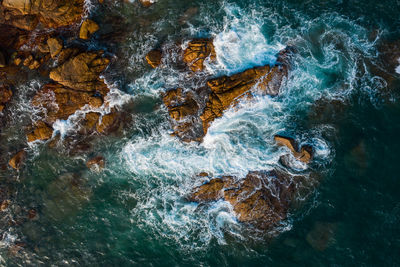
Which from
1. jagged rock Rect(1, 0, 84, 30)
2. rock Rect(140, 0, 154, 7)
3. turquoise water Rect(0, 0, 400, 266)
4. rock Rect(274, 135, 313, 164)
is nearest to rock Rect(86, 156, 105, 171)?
turquoise water Rect(0, 0, 400, 266)

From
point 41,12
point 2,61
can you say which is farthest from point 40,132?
point 41,12

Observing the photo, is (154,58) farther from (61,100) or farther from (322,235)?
(322,235)

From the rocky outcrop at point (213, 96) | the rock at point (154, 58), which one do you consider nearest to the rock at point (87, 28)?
the rock at point (154, 58)

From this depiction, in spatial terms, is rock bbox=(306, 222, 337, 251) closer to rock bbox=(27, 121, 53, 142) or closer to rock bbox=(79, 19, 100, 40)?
rock bbox=(27, 121, 53, 142)

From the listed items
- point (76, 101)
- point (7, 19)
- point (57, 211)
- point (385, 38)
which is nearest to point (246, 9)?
point (385, 38)

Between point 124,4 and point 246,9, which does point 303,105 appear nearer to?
point 246,9
